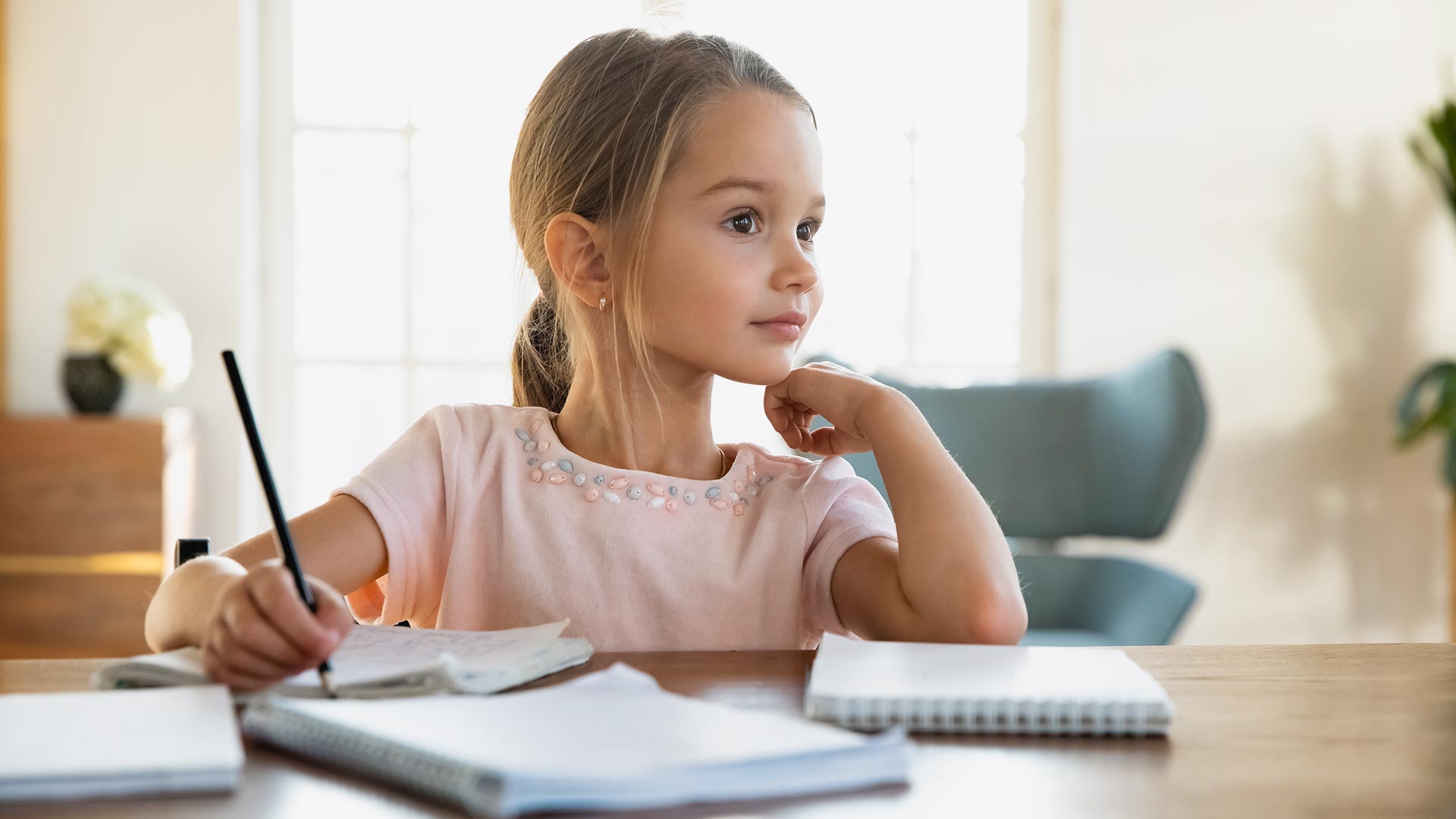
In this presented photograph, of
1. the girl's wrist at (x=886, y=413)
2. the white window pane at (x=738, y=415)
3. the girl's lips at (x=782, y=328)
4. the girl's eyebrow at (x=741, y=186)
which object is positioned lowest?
the white window pane at (x=738, y=415)

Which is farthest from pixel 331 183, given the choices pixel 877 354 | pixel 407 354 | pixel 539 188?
pixel 539 188

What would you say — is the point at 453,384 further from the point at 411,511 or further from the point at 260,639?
the point at 260,639

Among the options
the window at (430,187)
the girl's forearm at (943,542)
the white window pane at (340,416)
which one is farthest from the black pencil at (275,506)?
the white window pane at (340,416)

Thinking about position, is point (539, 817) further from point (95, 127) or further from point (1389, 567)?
point (1389, 567)

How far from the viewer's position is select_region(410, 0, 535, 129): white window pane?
330cm

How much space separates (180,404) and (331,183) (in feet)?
2.13

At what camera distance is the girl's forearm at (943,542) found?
0.94 metres

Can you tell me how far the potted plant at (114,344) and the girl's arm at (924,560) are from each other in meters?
2.17

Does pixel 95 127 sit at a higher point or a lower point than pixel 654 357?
higher

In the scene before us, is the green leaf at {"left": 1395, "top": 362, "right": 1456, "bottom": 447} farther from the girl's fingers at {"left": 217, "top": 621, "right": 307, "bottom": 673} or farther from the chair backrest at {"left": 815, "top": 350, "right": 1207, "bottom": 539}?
the girl's fingers at {"left": 217, "top": 621, "right": 307, "bottom": 673}

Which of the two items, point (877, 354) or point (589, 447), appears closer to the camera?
point (589, 447)

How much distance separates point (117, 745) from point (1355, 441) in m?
3.44

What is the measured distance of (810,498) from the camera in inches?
44.2

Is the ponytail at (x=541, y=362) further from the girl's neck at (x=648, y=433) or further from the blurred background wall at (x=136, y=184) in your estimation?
the blurred background wall at (x=136, y=184)
